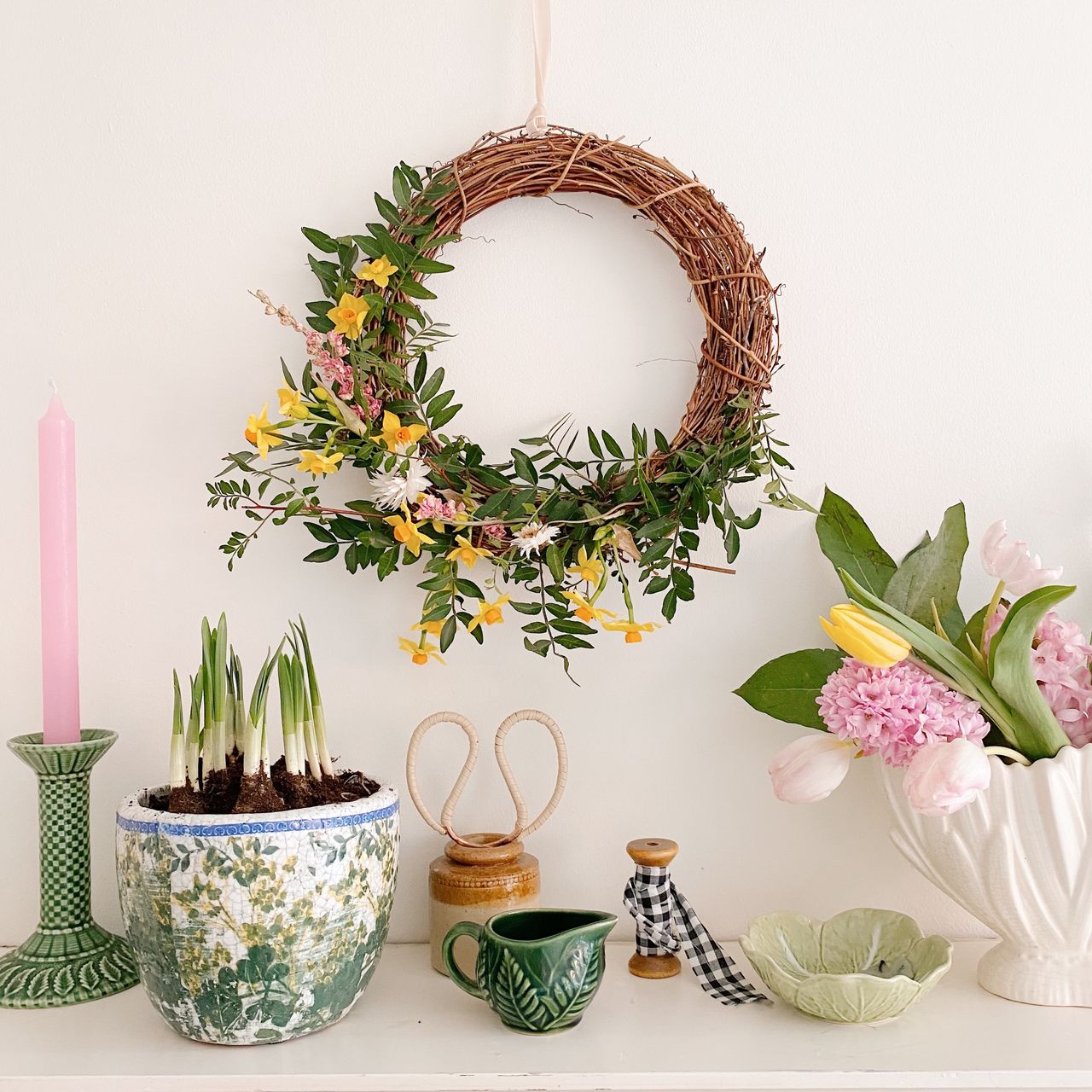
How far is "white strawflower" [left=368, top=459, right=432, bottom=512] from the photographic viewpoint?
88 centimetres

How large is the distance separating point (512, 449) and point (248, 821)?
382 mm

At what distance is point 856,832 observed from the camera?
0.99 m

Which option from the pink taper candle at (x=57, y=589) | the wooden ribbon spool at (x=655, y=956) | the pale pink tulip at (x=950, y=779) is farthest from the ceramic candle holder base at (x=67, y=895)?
the pale pink tulip at (x=950, y=779)

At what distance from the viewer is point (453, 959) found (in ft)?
2.67

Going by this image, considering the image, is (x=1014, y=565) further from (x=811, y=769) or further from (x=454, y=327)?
(x=454, y=327)

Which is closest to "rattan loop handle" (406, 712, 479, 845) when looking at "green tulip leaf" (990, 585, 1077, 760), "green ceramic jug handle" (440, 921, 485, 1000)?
"green ceramic jug handle" (440, 921, 485, 1000)

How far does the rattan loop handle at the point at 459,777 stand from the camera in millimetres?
908

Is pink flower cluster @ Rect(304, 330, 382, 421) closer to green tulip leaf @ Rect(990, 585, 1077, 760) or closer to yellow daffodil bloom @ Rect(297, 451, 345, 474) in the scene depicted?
yellow daffodil bloom @ Rect(297, 451, 345, 474)

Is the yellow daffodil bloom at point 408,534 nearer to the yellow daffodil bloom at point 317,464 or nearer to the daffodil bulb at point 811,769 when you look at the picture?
the yellow daffodil bloom at point 317,464

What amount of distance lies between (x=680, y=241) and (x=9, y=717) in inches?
30.6

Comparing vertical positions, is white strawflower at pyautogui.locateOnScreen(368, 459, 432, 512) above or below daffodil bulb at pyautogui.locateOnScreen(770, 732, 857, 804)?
above

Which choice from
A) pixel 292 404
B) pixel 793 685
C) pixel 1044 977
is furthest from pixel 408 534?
pixel 1044 977

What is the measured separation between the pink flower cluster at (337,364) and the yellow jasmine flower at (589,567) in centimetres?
22

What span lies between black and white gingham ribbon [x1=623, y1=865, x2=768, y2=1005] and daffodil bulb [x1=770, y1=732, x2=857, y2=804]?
0.45 feet
